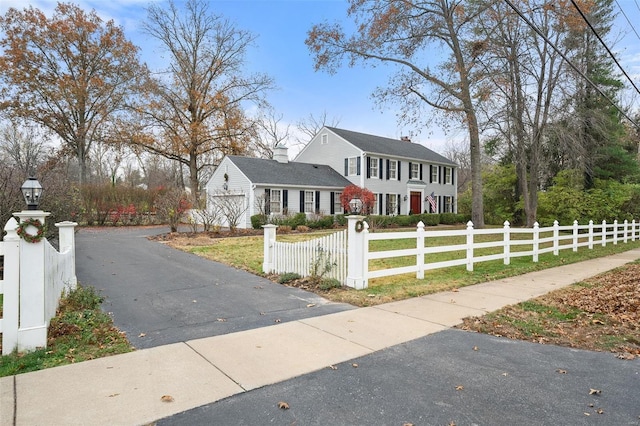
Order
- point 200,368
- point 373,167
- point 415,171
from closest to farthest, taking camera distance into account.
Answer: point 200,368
point 373,167
point 415,171

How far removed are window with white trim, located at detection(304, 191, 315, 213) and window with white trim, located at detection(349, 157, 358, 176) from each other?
425 centimetres

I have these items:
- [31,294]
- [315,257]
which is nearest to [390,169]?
[315,257]

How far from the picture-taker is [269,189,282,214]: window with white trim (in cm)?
2389

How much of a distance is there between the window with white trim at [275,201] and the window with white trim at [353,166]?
666cm

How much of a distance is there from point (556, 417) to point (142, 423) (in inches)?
121

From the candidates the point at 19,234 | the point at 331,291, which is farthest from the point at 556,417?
the point at 19,234

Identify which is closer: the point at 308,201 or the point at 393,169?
the point at 308,201

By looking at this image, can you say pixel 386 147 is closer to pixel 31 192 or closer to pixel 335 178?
pixel 335 178

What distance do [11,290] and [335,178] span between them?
24.8 m

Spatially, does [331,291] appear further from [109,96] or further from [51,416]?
[109,96]

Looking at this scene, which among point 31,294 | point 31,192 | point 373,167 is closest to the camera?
point 31,294

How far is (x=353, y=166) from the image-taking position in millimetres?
28281

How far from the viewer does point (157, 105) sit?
98.3 ft

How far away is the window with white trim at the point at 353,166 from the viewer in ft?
91.9
